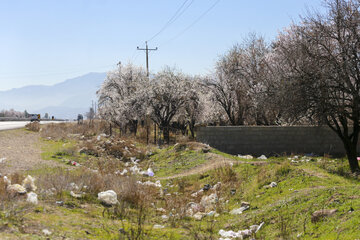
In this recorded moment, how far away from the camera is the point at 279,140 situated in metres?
20.9

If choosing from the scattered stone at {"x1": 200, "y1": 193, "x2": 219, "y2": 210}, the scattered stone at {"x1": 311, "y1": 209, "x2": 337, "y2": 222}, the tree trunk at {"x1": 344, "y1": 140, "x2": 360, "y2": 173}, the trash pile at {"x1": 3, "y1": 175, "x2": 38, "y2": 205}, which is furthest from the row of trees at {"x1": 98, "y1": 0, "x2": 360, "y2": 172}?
the trash pile at {"x1": 3, "y1": 175, "x2": 38, "y2": 205}

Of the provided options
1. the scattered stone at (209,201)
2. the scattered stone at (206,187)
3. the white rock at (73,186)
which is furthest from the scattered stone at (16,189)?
the scattered stone at (206,187)

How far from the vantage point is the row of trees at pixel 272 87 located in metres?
13.6

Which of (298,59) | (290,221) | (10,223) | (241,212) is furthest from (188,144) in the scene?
(10,223)

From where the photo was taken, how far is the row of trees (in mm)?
13625

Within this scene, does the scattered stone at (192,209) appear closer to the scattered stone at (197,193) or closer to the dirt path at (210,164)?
the scattered stone at (197,193)

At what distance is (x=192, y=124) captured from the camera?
118ft

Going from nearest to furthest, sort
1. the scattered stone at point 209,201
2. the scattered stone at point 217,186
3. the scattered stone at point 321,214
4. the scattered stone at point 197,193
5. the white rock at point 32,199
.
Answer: the scattered stone at point 321,214 < the white rock at point 32,199 < the scattered stone at point 209,201 < the scattered stone at point 197,193 < the scattered stone at point 217,186

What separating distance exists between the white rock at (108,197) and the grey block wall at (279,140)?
12.5 m

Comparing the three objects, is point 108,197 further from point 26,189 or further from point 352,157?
point 352,157

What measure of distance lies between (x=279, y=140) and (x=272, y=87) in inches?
179

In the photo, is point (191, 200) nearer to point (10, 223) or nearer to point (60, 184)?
point (60, 184)

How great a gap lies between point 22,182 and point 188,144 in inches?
484

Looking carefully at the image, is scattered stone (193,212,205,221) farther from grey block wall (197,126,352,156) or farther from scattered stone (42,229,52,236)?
grey block wall (197,126,352,156)
